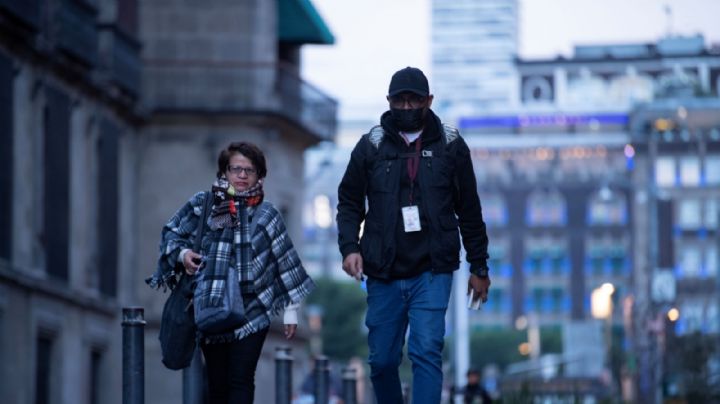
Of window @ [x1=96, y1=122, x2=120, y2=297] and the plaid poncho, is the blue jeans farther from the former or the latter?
window @ [x1=96, y1=122, x2=120, y2=297]

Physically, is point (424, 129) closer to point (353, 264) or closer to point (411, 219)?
point (411, 219)

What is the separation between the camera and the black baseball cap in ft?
41.5

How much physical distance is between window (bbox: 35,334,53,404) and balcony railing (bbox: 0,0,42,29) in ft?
→ 17.9

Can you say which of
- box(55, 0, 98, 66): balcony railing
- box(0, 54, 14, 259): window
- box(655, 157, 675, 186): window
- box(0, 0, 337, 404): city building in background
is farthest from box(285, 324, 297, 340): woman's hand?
box(655, 157, 675, 186): window

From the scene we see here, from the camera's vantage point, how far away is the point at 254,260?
488 inches

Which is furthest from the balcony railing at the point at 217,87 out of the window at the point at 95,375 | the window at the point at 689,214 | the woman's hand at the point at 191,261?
the window at the point at 689,214

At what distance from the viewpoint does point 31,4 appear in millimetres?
36938

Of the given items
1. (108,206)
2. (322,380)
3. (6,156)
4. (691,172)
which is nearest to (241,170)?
(322,380)

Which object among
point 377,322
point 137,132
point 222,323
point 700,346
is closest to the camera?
point 222,323

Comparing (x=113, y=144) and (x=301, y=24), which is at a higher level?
(x=301, y=24)

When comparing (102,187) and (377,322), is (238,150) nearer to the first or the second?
(377,322)

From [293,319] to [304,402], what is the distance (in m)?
21.5

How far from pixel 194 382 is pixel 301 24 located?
36.5 metres

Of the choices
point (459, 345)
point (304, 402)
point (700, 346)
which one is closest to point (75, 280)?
point (304, 402)
